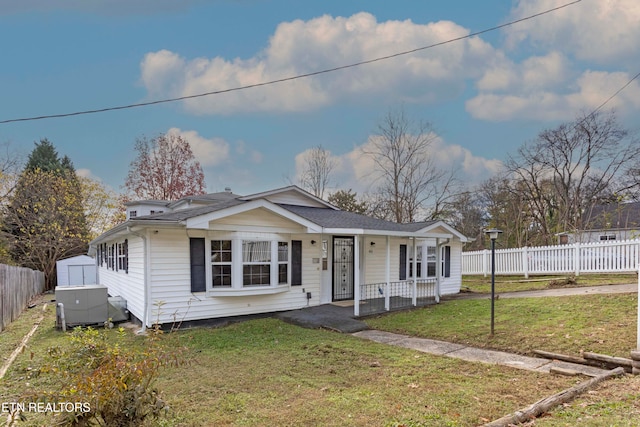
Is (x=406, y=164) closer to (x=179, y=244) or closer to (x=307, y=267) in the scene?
(x=307, y=267)

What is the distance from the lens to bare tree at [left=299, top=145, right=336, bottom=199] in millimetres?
26906

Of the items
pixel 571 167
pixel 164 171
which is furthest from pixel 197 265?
pixel 571 167

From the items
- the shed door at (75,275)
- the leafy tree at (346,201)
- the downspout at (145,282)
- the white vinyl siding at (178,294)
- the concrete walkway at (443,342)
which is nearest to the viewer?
the concrete walkway at (443,342)

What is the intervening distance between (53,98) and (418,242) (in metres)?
13.2

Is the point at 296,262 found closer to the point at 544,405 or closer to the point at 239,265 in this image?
the point at 239,265

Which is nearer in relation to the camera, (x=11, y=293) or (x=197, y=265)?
(x=197, y=265)

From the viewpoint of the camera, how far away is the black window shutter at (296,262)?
33.9 feet

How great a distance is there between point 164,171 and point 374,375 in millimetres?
28052

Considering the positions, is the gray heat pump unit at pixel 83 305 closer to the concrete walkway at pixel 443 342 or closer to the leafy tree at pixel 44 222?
the concrete walkway at pixel 443 342

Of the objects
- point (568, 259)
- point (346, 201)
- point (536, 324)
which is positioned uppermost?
point (346, 201)

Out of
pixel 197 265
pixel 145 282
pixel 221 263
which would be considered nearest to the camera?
pixel 145 282

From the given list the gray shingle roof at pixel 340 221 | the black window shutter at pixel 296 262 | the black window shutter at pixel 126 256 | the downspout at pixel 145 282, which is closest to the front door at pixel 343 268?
the gray shingle roof at pixel 340 221

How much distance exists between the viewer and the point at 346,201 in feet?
86.9

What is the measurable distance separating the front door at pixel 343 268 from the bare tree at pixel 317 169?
1541 centimetres
